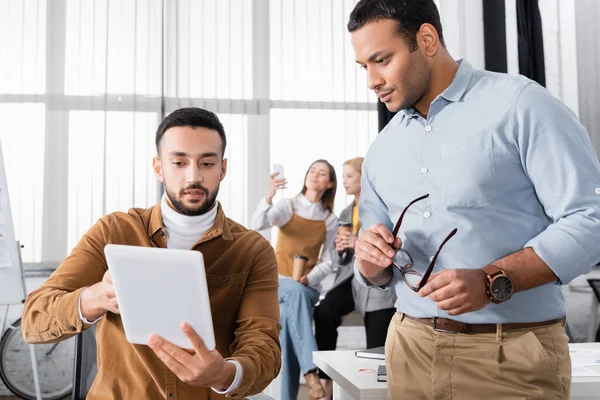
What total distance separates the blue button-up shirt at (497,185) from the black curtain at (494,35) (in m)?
3.37

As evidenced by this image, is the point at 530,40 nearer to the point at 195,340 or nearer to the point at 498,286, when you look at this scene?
the point at 498,286

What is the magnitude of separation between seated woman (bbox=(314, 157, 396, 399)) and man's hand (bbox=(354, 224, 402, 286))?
75.8 inches

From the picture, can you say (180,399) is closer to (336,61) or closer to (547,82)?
(336,61)

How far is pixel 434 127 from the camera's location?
128 cm

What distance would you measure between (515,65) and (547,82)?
10.4 inches

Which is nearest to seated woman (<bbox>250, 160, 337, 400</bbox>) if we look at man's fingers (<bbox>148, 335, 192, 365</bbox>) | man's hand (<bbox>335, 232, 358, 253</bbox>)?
man's hand (<bbox>335, 232, 358, 253</bbox>)

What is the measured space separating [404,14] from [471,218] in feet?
1.44

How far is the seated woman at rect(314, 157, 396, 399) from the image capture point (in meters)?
3.21

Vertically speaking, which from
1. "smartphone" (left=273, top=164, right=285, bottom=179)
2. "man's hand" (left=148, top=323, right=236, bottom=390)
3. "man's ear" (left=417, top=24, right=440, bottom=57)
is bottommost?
"man's hand" (left=148, top=323, right=236, bottom=390)

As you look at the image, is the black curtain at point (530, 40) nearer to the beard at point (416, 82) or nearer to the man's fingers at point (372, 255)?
the beard at point (416, 82)

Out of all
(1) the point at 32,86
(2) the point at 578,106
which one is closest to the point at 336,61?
(2) the point at 578,106

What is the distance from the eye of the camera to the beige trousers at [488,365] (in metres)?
1.14

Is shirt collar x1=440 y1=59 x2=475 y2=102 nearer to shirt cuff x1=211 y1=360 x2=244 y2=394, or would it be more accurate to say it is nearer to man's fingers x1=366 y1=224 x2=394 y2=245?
man's fingers x1=366 y1=224 x2=394 y2=245

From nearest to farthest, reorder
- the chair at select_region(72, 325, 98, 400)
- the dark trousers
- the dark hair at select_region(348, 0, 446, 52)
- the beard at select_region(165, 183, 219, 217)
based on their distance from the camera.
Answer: the dark hair at select_region(348, 0, 446, 52)
the beard at select_region(165, 183, 219, 217)
the chair at select_region(72, 325, 98, 400)
the dark trousers
